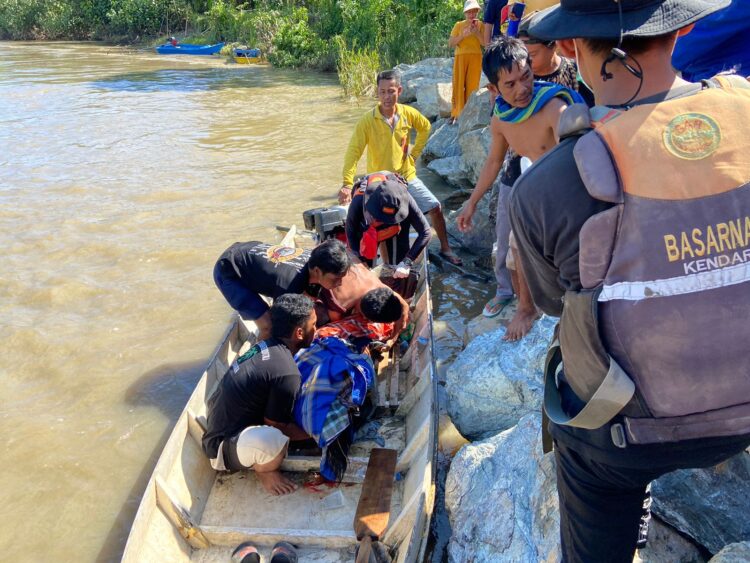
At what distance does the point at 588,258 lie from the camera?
4.30 feet

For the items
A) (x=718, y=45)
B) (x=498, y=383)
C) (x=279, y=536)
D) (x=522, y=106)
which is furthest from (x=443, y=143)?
(x=279, y=536)

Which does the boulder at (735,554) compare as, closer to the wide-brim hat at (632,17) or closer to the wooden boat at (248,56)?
the wide-brim hat at (632,17)

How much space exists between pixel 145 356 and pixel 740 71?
482cm

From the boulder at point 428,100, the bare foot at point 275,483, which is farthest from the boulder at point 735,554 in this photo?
the boulder at point 428,100

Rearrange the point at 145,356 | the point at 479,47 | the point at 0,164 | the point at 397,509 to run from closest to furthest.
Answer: the point at 397,509 → the point at 145,356 → the point at 479,47 → the point at 0,164

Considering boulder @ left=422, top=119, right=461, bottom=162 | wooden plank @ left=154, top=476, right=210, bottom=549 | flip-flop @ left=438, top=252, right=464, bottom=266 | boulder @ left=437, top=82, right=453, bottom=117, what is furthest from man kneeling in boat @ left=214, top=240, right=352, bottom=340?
boulder @ left=437, top=82, right=453, bottom=117

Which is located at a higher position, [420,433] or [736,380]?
[736,380]

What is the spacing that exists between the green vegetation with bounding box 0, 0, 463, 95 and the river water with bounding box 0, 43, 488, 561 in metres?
2.62

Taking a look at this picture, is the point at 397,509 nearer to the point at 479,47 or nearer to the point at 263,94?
the point at 479,47

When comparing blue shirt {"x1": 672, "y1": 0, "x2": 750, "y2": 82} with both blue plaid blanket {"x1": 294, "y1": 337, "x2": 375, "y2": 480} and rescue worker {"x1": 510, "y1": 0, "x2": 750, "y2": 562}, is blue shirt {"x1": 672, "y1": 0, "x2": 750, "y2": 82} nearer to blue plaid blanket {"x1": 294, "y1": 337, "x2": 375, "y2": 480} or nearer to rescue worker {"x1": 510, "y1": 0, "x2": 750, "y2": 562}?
rescue worker {"x1": 510, "y1": 0, "x2": 750, "y2": 562}

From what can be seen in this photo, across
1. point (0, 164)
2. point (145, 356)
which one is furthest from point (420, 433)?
point (0, 164)

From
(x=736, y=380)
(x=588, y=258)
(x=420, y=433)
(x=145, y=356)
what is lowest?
(x=145, y=356)

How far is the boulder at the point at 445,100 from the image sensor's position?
398 inches

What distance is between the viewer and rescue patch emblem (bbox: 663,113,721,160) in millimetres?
1227
